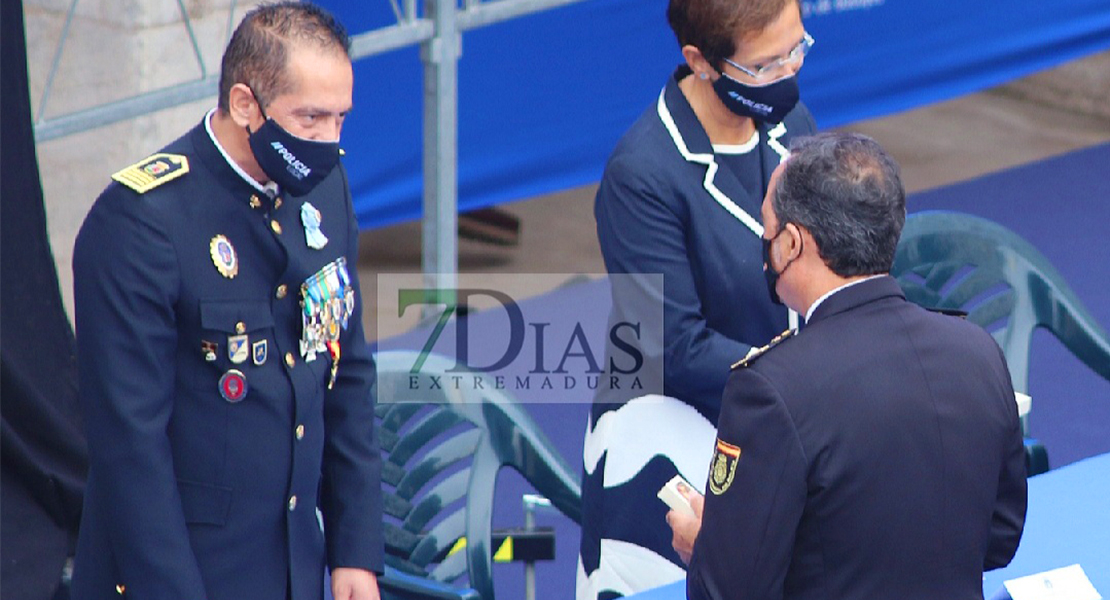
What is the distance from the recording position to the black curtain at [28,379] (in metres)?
3.80

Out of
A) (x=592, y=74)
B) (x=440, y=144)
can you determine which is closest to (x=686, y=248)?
(x=440, y=144)

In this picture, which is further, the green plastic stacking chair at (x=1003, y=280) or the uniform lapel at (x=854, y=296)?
the green plastic stacking chair at (x=1003, y=280)

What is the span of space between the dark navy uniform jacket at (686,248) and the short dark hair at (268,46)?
27.9 inches

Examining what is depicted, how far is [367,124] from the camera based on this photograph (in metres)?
5.32

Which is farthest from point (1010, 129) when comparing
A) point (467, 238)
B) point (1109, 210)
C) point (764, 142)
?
point (764, 142)

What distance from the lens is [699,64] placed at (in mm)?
2875

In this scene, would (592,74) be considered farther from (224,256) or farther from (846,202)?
(846,202)

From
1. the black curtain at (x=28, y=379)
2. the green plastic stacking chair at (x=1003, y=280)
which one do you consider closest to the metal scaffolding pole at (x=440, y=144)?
the black curtain at (x=28, y=379)

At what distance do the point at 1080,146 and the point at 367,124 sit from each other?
14.5ft

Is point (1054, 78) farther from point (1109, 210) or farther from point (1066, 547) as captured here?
point (1066, 547)

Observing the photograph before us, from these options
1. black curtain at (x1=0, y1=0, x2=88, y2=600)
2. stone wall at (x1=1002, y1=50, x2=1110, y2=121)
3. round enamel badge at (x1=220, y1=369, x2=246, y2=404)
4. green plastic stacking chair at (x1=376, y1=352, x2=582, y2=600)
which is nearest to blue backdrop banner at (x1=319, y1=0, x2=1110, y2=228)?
black curtain at (x1=0, y1=0, x2=88, y2=600)

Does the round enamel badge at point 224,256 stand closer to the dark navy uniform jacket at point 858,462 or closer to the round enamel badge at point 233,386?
the round enamel badge at point 233,386

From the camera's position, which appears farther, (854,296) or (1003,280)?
(1003,280)

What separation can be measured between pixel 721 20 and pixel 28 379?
2072mm
